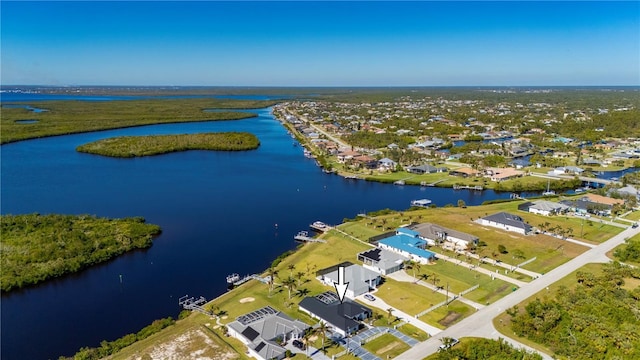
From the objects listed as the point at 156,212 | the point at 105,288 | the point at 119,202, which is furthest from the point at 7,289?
the point at 119,202

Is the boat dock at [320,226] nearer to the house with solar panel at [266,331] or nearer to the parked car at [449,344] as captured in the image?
the house with solar panel at [266,331]

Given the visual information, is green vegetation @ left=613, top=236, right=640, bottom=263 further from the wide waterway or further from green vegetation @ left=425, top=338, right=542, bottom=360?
the wide waterway

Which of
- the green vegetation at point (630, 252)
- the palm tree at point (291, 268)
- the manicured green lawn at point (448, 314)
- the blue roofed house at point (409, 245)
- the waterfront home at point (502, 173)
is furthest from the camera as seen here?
the waterfront home at point (502, 173)

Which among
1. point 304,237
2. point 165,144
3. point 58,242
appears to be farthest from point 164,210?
point 165,144

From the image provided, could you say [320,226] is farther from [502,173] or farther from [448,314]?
[502,173]

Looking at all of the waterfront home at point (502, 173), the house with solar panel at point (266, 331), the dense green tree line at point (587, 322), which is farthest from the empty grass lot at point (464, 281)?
the waterfront home at point (502, 173)
